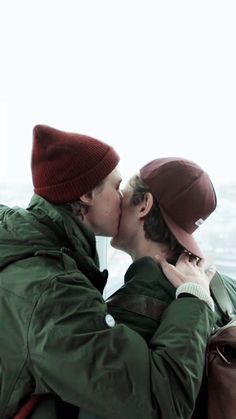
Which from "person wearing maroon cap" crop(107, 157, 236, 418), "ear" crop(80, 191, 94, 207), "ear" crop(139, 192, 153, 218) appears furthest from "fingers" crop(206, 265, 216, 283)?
"ear" crop(80, 191, 94, 207)

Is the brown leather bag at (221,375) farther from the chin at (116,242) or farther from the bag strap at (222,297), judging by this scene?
the chin at (116,242)

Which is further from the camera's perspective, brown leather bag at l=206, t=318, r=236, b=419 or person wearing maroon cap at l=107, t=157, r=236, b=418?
person wearing maroon cap at l=107, t=157, r=236, b=418

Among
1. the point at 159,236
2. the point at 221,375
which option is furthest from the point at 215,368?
the point at 159,236

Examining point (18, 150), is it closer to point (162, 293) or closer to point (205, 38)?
point (205, 38)

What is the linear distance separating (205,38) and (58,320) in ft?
3.63

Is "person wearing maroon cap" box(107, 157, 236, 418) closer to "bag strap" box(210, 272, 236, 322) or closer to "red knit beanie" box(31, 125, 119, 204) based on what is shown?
"bag strap" box(210, 272, 236, 322)

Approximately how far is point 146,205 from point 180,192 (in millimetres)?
97

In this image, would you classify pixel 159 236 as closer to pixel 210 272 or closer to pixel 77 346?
pixel 210 272

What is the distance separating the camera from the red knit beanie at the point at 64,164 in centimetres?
91

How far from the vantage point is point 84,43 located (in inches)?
60.9

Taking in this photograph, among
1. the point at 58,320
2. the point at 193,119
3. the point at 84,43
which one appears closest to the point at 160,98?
the point at 193,119

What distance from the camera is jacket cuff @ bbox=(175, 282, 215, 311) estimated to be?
2.86 ft

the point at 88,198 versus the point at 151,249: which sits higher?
the point at 88,198

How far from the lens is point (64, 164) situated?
0.91m
